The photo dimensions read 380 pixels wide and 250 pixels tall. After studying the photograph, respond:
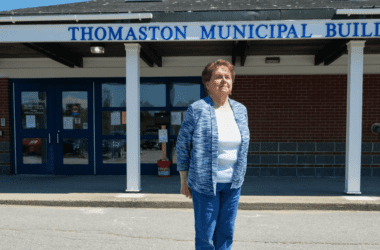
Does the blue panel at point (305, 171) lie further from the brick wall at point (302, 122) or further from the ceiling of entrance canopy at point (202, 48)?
the ceiling of entrance canopy at point (202, 48)

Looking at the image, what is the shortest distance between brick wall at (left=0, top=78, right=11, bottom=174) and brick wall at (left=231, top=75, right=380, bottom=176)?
594cm

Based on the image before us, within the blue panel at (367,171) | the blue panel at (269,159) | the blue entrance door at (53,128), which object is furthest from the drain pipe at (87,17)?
the blue panel at (367,171)

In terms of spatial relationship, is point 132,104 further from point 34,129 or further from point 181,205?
point 34,129

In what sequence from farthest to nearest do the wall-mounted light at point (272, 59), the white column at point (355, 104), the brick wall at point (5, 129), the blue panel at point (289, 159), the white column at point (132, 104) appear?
the brick wall at point (5, 129) → the blue panel at point (289, 159) → the wall-mounted light at point (272, 59) → the white column at point (132, 104) → the white column at point (355, 104)

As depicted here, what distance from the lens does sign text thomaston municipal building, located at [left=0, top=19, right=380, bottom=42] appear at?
203 inches

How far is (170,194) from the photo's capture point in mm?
5680

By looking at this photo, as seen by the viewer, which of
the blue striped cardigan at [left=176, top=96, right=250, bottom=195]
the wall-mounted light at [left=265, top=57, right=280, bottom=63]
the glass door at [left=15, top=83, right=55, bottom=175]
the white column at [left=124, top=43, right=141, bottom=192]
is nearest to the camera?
the blue striped cardigan at [left=176, top=96, right=250, bottom=195]

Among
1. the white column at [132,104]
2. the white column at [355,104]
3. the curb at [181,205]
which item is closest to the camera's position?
the curb at [181,205]

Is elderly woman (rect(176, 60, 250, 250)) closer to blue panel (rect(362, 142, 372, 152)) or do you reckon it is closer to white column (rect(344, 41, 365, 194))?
white column (rect(344, 41, 365, 194))

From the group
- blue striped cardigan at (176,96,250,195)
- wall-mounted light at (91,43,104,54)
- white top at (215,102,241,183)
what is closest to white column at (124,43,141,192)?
wall-mounted light at (91,43,104,54)

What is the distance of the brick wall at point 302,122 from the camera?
745cm

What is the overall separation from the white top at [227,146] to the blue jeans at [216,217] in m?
0.09

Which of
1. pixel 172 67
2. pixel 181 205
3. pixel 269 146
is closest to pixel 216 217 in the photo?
pixel 181 205

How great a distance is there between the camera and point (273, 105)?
24.8ft
